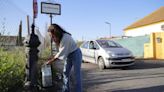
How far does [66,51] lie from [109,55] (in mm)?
7306

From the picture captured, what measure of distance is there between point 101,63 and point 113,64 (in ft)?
2.30

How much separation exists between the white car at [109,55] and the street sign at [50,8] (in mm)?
3683

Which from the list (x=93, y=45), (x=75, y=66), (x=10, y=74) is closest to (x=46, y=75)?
(x=75, y=66)

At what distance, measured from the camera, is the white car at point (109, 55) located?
13617mm

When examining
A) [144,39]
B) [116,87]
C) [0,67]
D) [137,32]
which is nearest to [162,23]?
[137,32]

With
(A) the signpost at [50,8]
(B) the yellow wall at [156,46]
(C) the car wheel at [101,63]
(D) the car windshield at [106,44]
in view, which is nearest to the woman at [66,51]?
(A) the signpost at [50,8]

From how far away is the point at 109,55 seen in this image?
13648 mm

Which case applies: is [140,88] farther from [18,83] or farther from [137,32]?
[137,32]

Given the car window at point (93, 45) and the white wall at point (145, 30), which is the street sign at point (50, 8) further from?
the white wall at point (145, 30)

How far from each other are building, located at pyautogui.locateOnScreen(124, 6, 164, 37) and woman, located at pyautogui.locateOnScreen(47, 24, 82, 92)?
34.8m

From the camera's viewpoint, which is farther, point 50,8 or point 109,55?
point 109,55

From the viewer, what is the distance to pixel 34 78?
6.84 meters

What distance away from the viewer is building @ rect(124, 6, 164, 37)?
44.8 m

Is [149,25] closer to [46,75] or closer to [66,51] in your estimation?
[46,75]
